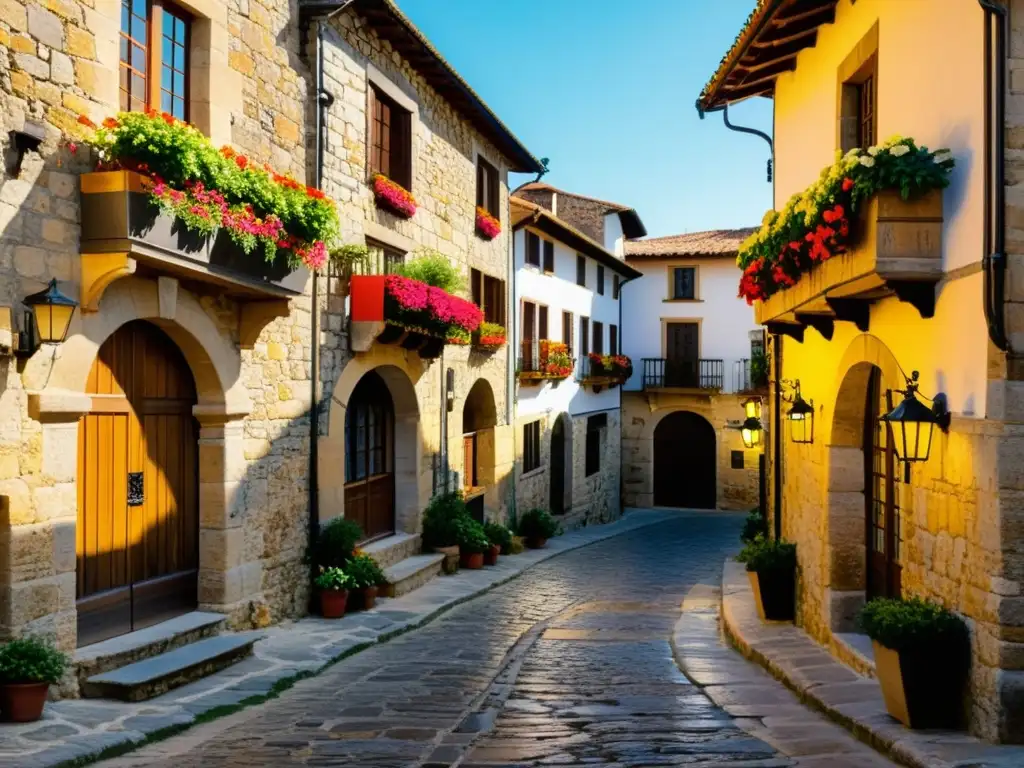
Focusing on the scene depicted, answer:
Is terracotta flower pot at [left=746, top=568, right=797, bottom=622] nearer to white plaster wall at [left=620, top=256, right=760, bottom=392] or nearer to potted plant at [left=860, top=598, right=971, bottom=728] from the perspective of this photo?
potted plant at [left=860, top=598, right=971, bottom=728]

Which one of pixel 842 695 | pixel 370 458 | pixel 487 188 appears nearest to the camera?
pixel 842 695

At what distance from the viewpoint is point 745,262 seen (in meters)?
10.2

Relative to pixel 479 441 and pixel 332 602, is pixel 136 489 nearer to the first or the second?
pixel 332 602

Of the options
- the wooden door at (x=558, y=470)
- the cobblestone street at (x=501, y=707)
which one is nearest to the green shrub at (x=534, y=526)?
the wooden door at (x=558, y=470)

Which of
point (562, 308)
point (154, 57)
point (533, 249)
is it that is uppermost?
point (533, 249)

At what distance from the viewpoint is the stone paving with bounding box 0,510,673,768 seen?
21.1 ft

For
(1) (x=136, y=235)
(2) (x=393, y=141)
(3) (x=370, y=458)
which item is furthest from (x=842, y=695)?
(2) (x=393, y=141)

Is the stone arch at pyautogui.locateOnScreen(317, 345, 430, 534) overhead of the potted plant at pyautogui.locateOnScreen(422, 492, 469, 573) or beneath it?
overhead

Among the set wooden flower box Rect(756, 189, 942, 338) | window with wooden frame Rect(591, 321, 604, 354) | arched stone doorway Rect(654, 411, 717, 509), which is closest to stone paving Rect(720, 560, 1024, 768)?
wooden flower box Rect(756, 189, 942, 338)

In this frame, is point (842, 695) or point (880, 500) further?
point (880, 500)

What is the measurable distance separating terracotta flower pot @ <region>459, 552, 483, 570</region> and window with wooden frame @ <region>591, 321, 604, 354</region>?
45.9 feet

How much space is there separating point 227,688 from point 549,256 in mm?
17272

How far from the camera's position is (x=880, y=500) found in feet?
30.2

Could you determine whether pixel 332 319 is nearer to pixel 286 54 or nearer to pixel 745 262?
pixel 286 54
